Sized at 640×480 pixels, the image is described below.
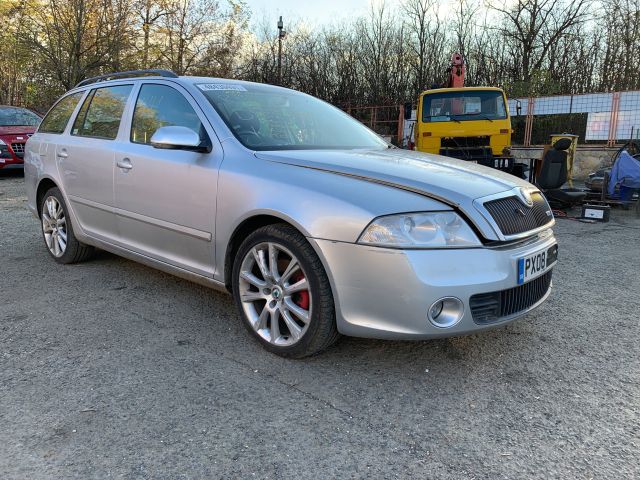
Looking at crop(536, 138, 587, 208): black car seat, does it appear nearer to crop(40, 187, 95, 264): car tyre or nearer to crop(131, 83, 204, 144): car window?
crop(131, 83, 204, 144): car window

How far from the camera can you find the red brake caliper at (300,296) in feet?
8.89

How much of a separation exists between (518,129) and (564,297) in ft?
44.1

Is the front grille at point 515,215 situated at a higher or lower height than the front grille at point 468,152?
lower

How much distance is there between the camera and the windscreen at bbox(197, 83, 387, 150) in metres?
3.23

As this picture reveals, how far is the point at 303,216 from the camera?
102 inches

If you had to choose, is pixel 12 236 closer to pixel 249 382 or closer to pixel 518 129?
pixel 249 382

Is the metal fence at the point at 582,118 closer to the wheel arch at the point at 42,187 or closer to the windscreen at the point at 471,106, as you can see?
the windscreen at the point at 471,106

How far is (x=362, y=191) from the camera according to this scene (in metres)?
2.52

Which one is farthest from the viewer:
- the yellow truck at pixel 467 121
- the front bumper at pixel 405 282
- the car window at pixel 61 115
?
the yellow truck at pixel 467 121

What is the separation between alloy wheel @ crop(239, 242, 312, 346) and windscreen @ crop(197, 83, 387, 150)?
0.71 meters

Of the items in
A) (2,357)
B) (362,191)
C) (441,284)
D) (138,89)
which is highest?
(138,89)

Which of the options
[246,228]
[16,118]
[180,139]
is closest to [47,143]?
[180,139]

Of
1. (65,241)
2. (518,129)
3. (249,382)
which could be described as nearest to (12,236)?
(65,241)

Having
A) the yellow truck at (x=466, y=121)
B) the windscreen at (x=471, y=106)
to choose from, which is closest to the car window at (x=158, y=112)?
the yellow truck at (x=466, y=121)
